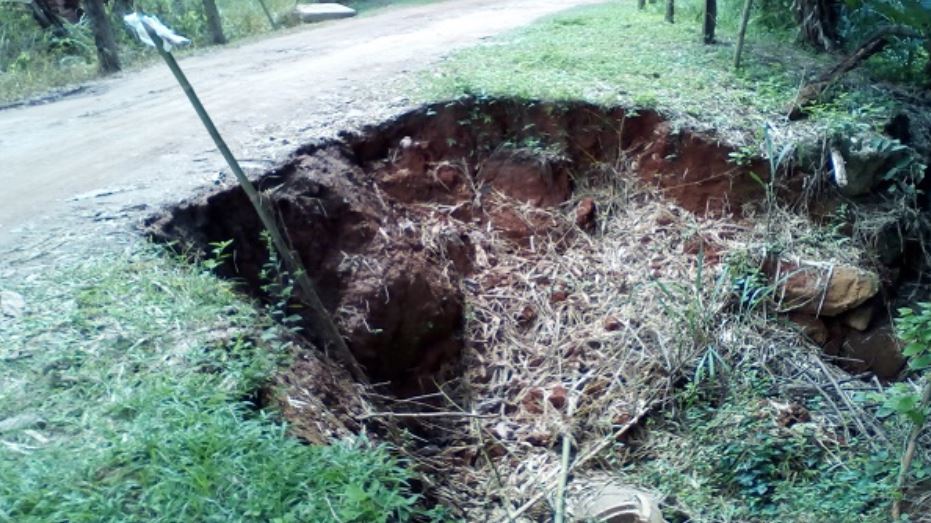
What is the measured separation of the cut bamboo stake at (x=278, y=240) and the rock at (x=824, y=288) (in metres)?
2.79

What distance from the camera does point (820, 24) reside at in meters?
8.26

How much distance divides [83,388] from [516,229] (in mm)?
3664

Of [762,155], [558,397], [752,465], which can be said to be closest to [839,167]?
[762,155]

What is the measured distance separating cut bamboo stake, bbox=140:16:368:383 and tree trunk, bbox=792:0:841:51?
599cm

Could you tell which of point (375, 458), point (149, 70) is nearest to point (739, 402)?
point (375, 458)

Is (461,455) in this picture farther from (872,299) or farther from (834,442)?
(872,299)

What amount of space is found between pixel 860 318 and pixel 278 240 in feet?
12.5

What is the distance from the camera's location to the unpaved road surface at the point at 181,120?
4922 mm

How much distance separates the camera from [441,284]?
560 centimetres

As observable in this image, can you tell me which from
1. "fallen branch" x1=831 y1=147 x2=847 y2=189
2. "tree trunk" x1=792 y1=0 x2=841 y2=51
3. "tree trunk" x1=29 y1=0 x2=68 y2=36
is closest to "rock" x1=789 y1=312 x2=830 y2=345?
"fallen branch" x1=831 y1=147 x2=847 y2=189

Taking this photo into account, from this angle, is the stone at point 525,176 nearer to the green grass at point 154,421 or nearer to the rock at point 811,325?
the rock at point 811,325

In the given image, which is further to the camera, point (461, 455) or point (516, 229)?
point (516, 229)

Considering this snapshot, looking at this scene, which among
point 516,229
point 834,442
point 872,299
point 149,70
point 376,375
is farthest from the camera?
point 149,70

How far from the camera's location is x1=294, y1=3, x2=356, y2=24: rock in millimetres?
13727
